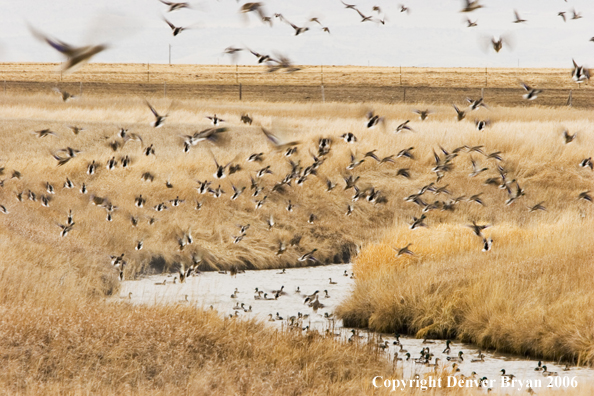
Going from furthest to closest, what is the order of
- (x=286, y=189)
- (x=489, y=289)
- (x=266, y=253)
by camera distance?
(x=286, y=189), (x=266, y=253), (x=489, y=289)

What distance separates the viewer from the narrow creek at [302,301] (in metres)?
12.1

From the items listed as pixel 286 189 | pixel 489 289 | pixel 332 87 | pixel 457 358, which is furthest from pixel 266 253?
pixel 332 87

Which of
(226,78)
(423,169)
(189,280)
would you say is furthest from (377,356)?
(226,78)

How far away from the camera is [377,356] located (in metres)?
11.7

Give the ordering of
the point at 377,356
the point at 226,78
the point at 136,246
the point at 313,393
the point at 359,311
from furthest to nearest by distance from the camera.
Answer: the point at 226,78 < the point at 136,246 < the point at 359,311 < the point at 377,356 < the point at 313,393

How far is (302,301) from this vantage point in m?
17.8

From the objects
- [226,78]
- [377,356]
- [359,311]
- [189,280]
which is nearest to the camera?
[377,356]

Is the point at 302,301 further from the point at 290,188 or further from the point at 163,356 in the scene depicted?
the point at 290,188

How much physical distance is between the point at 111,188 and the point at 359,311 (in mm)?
13169

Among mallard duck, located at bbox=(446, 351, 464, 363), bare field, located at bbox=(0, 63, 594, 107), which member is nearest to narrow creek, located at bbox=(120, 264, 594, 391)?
mallard duck, located at bbox=(446, 351, 464, 363)

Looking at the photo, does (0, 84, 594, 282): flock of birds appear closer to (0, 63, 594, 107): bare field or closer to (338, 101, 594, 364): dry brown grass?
(338, 101, 594, 364): dry brown grass

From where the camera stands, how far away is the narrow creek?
39.6ft

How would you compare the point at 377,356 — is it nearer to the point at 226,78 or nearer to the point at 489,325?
the point at 489,325

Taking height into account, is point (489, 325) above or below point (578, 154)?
below
